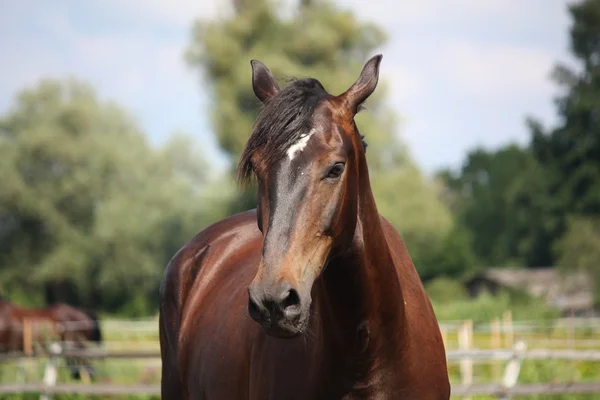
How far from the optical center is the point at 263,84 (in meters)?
3.44

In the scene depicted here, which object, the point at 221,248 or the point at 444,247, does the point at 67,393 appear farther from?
the point at 444,247

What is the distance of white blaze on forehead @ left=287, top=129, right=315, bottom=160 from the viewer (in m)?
2.90

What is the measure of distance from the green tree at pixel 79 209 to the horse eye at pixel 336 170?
112 feet

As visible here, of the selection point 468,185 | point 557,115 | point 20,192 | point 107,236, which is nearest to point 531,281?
point 557,115

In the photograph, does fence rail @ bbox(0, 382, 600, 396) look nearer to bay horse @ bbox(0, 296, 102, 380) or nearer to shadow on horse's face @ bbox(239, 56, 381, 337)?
shadow on horse's face @ bbox(239, 56, 381, 337)

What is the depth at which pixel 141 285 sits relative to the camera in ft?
127

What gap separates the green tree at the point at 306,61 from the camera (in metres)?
32.8

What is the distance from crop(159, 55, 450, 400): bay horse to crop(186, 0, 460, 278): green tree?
28623 millimetres

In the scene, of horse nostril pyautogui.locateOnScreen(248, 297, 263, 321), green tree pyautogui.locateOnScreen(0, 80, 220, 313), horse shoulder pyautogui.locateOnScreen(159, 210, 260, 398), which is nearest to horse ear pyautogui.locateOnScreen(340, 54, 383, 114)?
horse nostril pyautogui.locateOnScreen(248, 297, 263, 321)

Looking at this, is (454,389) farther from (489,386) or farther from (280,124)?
(280,124)

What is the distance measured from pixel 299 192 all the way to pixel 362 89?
600 millimetres

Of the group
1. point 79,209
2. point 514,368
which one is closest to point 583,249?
point 79,209

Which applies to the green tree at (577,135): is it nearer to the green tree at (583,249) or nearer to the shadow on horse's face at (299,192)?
the green tree at (583,249)

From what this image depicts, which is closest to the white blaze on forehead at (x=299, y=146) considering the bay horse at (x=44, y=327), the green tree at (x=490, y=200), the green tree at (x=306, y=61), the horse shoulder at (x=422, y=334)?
the horse shoulder at (x=422, y=334)
